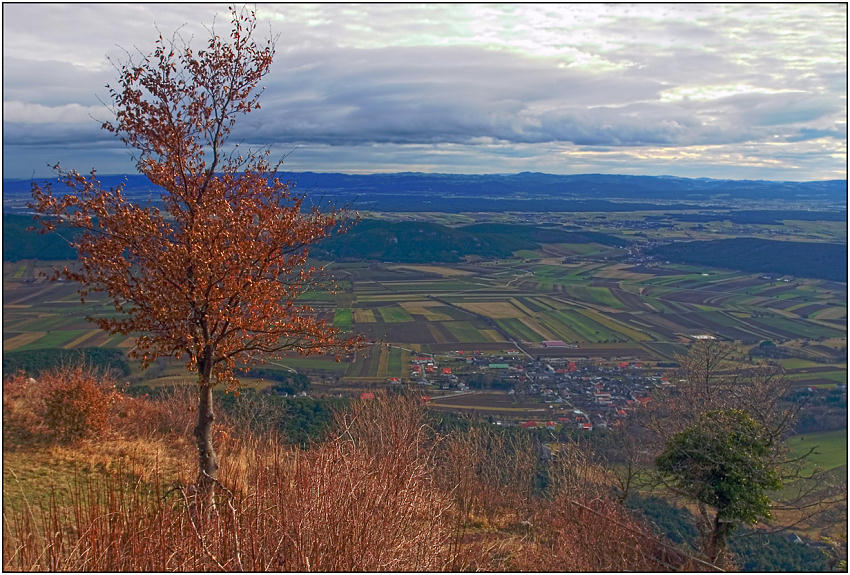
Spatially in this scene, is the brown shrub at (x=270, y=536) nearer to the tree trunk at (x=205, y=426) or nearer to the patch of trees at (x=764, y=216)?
the tree trunk at (x=205, y=426)

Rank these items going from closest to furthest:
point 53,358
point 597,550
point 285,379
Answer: point 597,550, point 53,358, point 285,379

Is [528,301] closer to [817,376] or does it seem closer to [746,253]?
[817,376]

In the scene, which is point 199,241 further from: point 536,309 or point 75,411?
point 536,309

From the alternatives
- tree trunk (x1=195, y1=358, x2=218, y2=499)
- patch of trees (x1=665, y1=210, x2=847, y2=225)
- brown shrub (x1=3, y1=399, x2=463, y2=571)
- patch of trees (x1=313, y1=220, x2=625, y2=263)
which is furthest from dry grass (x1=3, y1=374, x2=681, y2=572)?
patch of trees (x1=665, y1=210, x2=847, y2=225)

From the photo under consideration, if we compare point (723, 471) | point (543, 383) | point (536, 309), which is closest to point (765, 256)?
point (536, 309)

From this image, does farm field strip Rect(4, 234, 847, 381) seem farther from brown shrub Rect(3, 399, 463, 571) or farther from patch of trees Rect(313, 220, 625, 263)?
brown shrub Rect(3, 399, 463, 571)

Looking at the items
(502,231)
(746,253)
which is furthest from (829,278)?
Result: (502,231)
